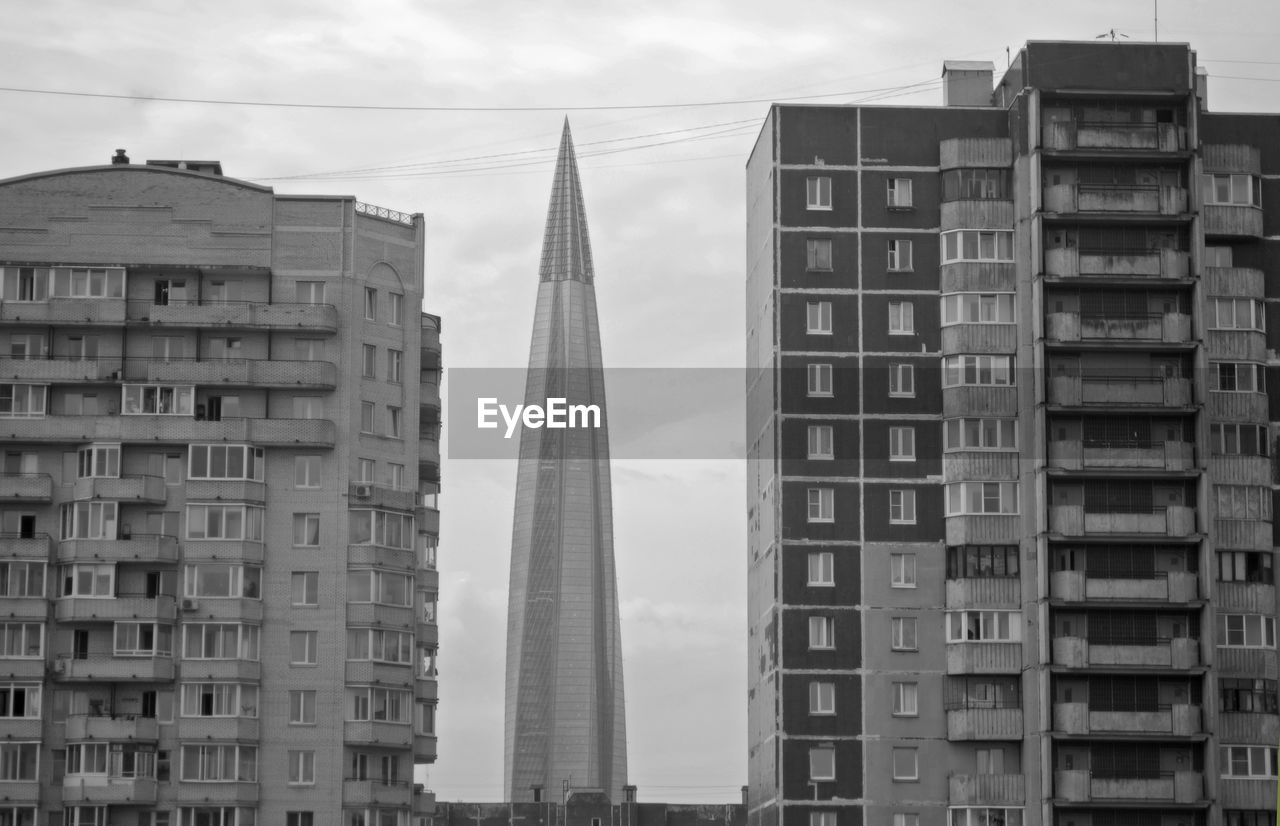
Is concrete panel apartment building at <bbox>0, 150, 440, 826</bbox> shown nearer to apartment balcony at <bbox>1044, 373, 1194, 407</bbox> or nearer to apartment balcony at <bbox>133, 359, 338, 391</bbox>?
apartment balcony at <bbox>133, 359, 338, 391</bbox>

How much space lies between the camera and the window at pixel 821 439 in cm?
12519

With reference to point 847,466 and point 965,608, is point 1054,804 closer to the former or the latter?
point 965,608

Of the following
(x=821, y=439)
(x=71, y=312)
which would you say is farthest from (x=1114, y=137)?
(x=71, y=312)

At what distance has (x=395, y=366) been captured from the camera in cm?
13125

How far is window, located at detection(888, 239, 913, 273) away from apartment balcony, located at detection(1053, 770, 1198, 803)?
27548 mm

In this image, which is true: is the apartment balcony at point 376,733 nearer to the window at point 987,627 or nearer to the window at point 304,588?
the window at point 304,588

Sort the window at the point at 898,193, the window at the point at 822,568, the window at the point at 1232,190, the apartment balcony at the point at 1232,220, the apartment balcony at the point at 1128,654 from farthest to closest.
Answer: the window at the point at 898,193 → the window at the point at 1232,190 → the apartment balcony at the point at 1232,220 → the window at the point at 822,568 → the apartment balcony at the point at 1128,654

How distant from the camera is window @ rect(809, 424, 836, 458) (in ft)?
411

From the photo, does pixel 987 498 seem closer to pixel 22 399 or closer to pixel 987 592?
pixel 987 592

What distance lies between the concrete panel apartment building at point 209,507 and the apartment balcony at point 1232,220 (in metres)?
42.8

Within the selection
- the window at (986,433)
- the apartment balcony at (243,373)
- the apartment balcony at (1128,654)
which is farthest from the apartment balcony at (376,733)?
the apartment balcony at (1128,654)

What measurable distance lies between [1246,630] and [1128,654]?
688 centimetres

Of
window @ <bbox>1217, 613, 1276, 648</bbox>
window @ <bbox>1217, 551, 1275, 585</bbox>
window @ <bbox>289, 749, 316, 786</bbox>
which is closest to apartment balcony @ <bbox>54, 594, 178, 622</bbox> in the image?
window @ <bbox>289, 749, 316, 786</bbox>

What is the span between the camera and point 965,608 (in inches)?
4798
